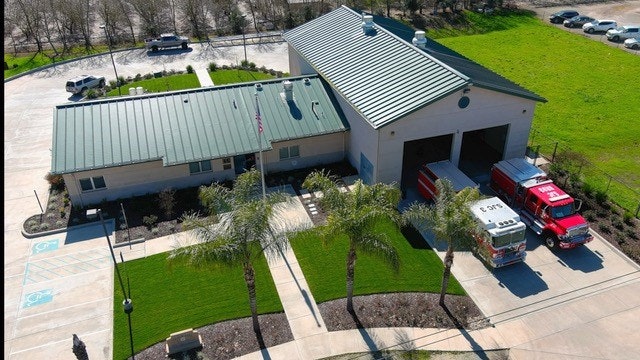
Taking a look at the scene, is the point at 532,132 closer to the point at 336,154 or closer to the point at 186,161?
the point at 336,154

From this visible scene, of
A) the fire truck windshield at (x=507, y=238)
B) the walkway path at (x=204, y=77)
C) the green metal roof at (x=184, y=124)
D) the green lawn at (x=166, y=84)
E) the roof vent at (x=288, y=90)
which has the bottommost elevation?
the walkway path at (x=204, y=77)

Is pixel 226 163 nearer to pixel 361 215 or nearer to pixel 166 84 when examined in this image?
pixel 361 215

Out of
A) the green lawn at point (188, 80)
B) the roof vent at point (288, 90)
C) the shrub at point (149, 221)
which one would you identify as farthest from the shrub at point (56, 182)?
the roof vent at point (288, 90)

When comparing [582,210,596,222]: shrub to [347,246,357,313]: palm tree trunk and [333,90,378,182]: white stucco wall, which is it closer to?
[333,90,378,182]: white stucco wall

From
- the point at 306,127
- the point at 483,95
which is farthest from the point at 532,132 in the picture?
the point at 306,127

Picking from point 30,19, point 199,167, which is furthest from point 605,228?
point 30,19

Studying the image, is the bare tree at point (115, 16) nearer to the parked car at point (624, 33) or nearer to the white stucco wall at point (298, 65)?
the white stucco wall at point (298, 65)

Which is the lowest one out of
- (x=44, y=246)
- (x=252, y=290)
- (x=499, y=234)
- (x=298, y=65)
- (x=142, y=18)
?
(x=44, y=246)

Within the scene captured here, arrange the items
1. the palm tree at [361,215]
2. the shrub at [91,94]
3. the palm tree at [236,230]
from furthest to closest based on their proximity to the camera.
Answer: the shrub at [91,94], the palm tree at [361,215], the palm tree at [236,230]
